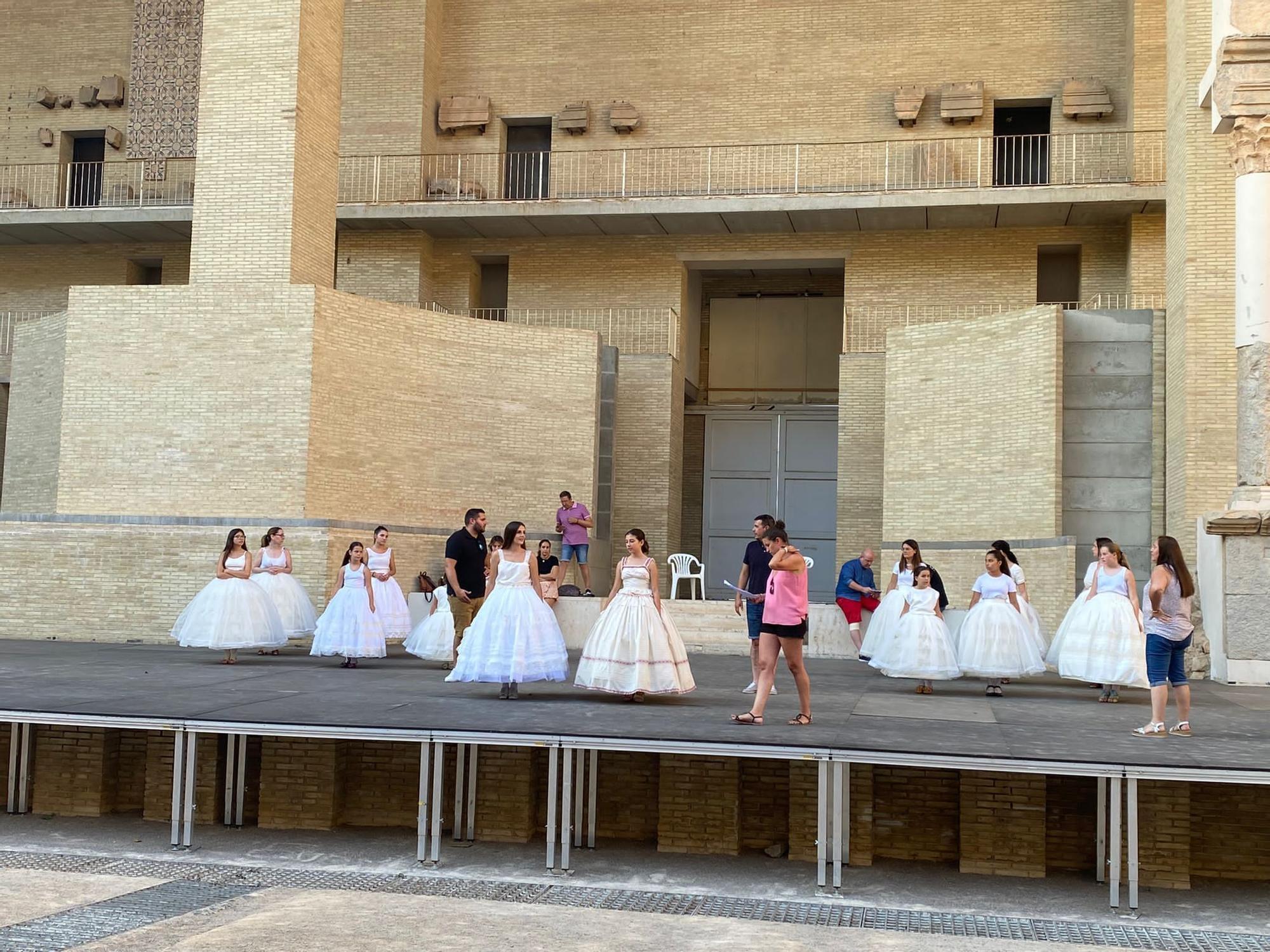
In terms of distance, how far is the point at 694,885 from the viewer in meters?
8.52

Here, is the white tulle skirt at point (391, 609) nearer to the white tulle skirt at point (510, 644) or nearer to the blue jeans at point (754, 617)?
the white tulle skirt at point (510, 644)

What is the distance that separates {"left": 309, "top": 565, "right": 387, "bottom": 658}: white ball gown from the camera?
15.1 metres

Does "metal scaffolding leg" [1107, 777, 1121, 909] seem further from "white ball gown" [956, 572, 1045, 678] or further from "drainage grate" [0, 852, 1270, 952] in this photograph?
"white ball gown" [956, 572, 1045, 678]

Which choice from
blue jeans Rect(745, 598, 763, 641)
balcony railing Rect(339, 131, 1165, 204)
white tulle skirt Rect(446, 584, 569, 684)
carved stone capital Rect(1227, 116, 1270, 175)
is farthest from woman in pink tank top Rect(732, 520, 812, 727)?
balcony railing Rect(339, 131, 1165, 204)

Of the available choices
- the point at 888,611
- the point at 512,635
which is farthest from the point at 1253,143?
the point at 512,635

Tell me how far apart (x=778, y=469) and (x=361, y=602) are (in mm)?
15953

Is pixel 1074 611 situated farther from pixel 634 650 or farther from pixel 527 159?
pixel 527 159

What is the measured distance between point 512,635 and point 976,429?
12.8 meters

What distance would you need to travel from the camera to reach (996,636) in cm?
1391

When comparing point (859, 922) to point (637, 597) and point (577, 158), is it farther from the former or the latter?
point (577, 158)

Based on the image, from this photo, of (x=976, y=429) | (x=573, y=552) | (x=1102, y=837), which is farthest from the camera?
(x=573, y=552)

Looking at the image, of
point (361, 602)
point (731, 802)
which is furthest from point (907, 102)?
point (731, 802)

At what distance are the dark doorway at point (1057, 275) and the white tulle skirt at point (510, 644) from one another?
1962 centimetres

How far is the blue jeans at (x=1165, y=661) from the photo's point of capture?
32.8ft
